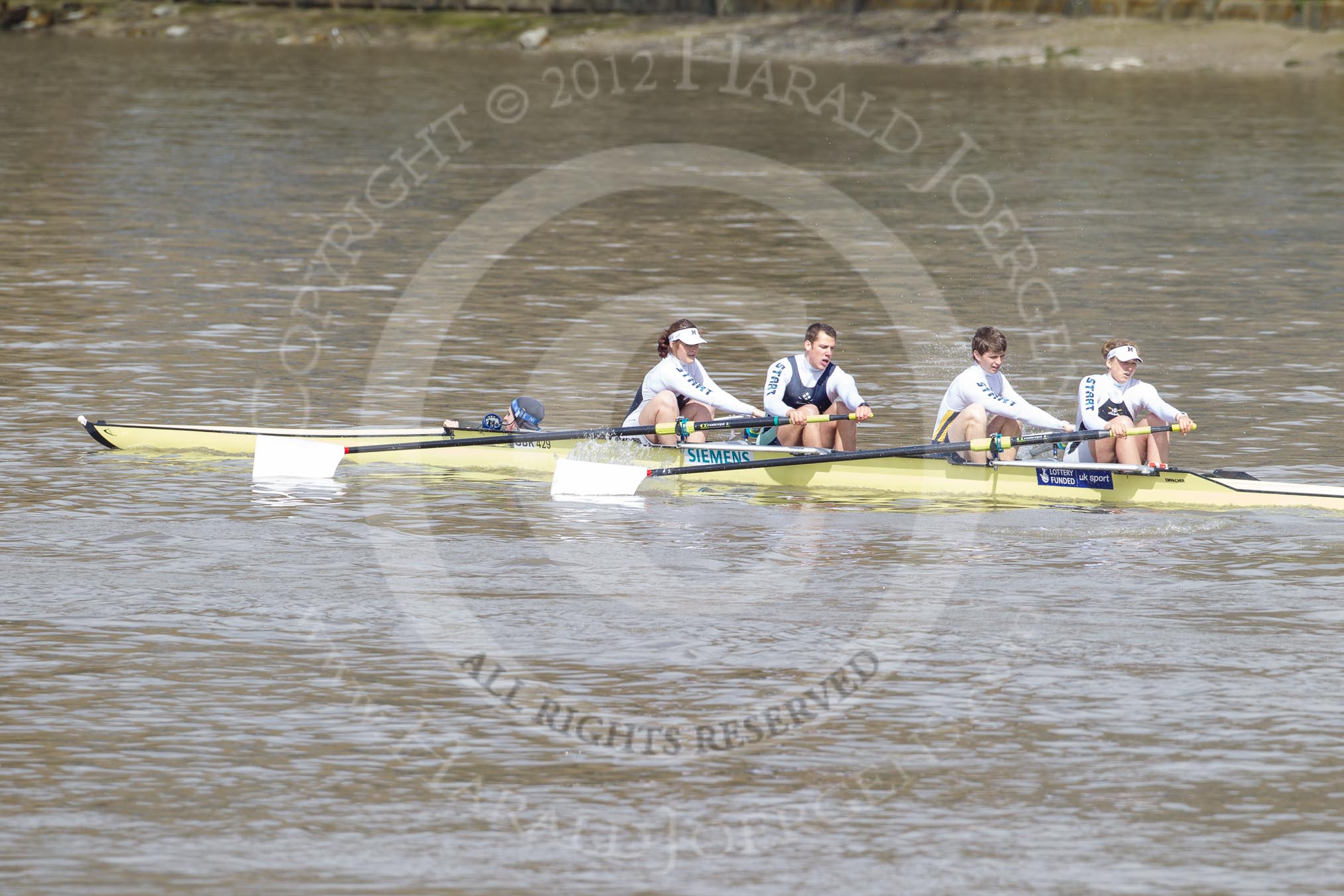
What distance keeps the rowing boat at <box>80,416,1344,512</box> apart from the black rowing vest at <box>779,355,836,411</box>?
2.59 ft

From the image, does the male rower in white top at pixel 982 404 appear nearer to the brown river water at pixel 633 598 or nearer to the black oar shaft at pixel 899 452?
the black oar shaft at pixel 899 452

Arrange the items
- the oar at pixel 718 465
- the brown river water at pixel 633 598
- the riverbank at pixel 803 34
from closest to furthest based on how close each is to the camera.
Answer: the brown river water at pixel 633 598, the oar at pixel 718 465, the riverbank at pixel 803 34

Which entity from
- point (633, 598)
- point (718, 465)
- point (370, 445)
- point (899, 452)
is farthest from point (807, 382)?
point (633, 598)

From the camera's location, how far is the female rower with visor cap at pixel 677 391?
18297 millimetres

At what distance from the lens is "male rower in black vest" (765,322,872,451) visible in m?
18.2

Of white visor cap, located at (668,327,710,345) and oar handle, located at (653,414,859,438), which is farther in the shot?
white visor cap, located at (668,327,710,345)

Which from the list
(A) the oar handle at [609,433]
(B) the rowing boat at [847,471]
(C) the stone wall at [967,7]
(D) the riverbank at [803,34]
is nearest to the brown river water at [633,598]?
(B) the rowing boat at [847,471]

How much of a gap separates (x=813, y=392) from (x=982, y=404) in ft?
5.23

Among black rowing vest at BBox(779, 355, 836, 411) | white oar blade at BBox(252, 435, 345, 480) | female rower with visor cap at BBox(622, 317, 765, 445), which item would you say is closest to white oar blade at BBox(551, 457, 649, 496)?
female rower with visor cap at BBox(622, 317, 765, 445)

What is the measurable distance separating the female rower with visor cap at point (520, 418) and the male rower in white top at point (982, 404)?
3.46 meters

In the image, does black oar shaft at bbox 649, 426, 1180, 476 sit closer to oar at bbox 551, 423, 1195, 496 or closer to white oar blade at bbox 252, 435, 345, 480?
oar at bbox 551, 423, 1195, 496

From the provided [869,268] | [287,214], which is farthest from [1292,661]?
[287,214]

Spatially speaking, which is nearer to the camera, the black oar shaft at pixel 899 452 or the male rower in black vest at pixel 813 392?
the black oar shaft at pixel 899 452

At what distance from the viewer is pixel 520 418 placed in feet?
60.3
